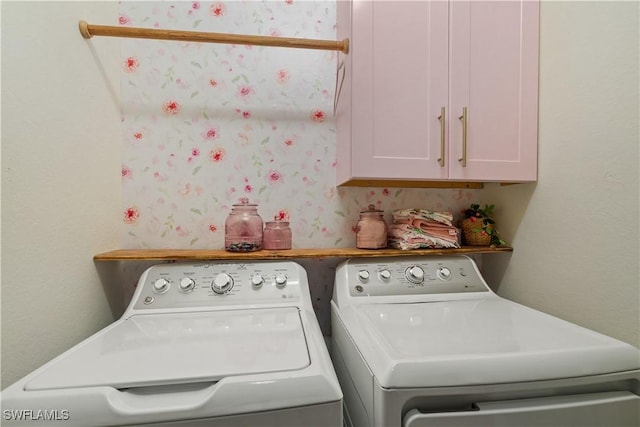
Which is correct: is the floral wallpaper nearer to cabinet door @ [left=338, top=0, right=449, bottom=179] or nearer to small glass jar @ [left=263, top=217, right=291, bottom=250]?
small glass jar @ [left=263, top=217, right=291, bottom=250]

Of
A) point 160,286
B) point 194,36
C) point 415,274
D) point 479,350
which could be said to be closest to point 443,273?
point 415,274

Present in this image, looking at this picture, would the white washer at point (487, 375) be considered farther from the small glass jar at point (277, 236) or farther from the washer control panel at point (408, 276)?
the small glass jar at point (277, 236)

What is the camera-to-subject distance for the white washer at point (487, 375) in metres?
0.68

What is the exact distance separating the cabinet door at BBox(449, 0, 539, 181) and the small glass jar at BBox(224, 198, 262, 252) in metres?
0.85

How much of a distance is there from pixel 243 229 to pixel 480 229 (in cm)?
112

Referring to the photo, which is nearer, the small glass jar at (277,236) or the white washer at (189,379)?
the white washer at (189,379)

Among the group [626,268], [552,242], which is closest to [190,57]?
[552,242]

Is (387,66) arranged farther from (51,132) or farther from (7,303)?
(7,303)

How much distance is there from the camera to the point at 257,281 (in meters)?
1.14

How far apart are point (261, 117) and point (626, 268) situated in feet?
4.90

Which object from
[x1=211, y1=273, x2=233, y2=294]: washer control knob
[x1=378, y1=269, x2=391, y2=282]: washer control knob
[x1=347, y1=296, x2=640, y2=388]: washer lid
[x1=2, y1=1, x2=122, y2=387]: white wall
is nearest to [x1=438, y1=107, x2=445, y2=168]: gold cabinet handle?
[x1=378, y1=269, x2=391, y2=282]: washer control knob

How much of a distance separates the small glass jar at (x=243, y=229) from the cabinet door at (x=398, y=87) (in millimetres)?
485

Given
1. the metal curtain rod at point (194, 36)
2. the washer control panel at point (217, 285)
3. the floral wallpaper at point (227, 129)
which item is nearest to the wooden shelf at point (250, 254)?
the washer control panel at point (217, 285)

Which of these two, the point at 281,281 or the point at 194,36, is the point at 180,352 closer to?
the point at 281,281
